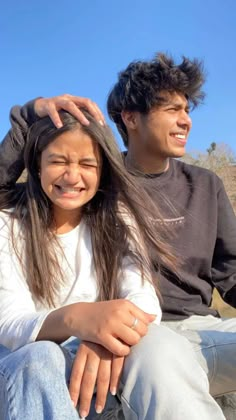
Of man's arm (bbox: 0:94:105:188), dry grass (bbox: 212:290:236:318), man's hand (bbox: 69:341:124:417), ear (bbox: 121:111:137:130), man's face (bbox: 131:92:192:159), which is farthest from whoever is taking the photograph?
dry grass (bbox: 212:290:236:318)

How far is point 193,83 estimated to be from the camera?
8.55 feet

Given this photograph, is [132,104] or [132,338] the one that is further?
[132,104]

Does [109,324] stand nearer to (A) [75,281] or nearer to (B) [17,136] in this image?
(A) [75,281]

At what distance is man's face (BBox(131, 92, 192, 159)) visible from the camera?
2.51 m

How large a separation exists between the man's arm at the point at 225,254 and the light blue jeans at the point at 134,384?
1.01 meters

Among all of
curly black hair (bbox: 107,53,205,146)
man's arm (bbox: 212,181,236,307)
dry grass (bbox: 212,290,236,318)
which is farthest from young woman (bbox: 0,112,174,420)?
dry grass (bbox: 212,290,236,318)

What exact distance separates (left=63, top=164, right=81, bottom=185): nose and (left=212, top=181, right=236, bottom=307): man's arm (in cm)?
94

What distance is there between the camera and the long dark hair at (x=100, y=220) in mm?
1867

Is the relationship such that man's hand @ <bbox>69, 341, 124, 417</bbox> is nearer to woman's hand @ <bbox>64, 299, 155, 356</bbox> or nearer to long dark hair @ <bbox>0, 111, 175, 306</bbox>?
woman's hand @ <bbox>64, 299, 155, 356</bbox>

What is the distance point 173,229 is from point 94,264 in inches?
21.9

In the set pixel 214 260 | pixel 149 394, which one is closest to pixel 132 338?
pixel 149 394

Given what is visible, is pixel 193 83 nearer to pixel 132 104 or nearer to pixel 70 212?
pixel 132 104

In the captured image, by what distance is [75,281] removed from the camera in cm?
192

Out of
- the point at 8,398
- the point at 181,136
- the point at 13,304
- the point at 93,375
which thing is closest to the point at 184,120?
the point at 181,136
